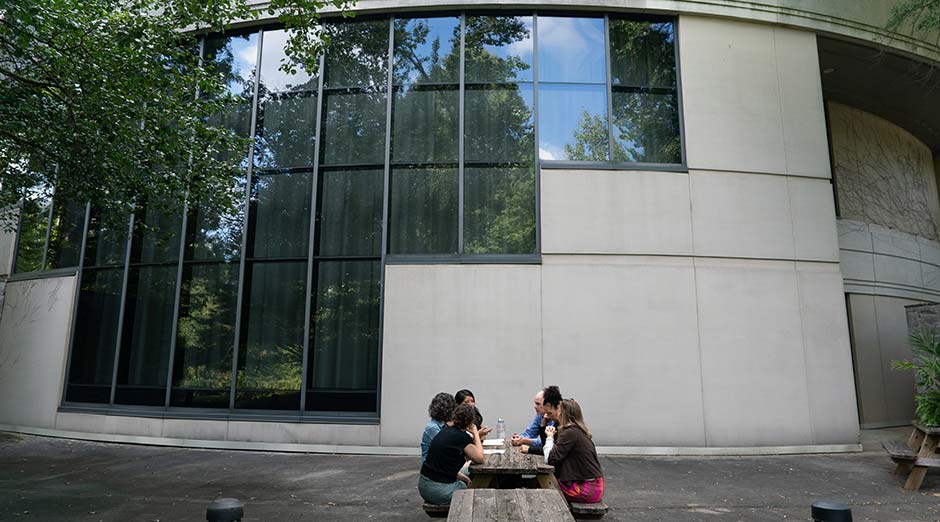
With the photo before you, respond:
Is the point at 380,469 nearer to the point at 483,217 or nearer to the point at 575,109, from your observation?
the point at 483,217

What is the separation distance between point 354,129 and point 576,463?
8377mm

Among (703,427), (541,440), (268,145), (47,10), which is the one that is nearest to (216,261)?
(268,145)

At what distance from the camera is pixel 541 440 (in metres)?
6.70

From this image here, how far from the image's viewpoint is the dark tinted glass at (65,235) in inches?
515

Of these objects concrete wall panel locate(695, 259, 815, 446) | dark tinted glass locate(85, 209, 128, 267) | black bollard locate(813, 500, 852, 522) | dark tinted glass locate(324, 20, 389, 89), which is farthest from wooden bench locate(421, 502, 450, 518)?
dark tinted glass locate(85, 209, 128, 267)

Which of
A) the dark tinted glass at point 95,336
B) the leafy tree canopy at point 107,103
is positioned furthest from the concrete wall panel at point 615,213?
the dark tinted glass at point 95,336

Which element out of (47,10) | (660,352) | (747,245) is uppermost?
(47,10)

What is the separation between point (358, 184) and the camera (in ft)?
36.8

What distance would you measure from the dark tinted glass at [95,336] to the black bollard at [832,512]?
42.4 feet

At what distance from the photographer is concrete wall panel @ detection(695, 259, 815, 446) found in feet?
33.3

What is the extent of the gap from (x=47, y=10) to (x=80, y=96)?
4.08ft

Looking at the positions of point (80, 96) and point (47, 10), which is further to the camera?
point (80, 96)

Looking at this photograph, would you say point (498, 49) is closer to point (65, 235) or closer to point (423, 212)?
point (423, 212)

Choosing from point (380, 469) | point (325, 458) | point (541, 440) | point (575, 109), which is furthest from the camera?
point (575, 109)
